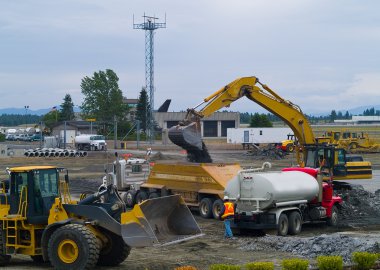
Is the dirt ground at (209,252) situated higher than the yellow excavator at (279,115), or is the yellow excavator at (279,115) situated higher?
the yellow excavator at (279,115)

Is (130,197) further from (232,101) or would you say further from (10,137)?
(10,137)

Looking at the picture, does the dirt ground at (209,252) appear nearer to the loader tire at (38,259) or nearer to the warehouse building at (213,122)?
the loader tire at (38,259)

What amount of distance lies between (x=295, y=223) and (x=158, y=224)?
7.67m

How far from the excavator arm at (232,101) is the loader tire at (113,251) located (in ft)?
39.5

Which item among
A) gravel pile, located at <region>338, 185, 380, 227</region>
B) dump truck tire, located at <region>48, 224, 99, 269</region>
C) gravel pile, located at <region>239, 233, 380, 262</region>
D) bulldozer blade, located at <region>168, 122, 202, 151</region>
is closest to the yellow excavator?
bulldozer blade, located at <region>168, 122, 202, 151</region>

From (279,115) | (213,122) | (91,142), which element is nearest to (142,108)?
(213,122)

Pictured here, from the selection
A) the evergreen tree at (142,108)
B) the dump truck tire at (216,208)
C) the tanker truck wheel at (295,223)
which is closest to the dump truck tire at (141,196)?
the dump truck tire at (216,208)

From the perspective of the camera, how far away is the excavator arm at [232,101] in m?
28.2

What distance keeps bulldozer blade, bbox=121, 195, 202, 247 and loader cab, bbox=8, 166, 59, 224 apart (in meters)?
2.10

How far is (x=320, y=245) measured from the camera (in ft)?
60.4

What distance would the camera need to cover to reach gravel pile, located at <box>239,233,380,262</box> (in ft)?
58.3

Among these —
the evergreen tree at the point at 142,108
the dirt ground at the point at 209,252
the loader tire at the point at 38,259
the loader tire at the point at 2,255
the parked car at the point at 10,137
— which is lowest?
the dirt ground at the point at 209,252

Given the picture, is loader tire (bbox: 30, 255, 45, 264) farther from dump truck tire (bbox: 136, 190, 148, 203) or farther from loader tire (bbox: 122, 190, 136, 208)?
loader tire (bbox: 122, 190, 136, 208)

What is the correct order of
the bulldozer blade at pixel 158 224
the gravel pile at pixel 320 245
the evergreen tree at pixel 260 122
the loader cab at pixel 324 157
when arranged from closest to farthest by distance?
the bulldozer blade at pixel 158 224 < the gravel pile at pixel 320 245 < the loader cab at pixel 324 157 < the evergreen tree at pixel 260 122
